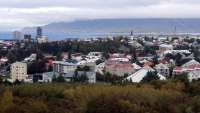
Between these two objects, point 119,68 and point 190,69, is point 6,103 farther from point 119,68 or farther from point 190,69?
point 190,69

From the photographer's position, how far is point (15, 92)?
9.72 m

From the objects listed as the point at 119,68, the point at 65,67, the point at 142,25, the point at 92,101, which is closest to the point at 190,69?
the point at 119,68

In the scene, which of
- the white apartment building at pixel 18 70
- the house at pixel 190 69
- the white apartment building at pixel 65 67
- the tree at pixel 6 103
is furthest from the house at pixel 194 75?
the tree at pixel 6 103

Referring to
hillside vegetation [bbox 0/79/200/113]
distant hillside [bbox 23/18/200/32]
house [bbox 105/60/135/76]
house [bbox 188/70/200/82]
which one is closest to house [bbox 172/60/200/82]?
house [bbox 188/70/200/82]

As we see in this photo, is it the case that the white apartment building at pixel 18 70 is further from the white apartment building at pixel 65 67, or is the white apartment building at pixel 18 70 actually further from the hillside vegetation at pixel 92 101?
the hillside vegetation at pixel 92 101

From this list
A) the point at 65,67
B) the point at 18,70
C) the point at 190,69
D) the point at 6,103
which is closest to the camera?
the point at 6,103

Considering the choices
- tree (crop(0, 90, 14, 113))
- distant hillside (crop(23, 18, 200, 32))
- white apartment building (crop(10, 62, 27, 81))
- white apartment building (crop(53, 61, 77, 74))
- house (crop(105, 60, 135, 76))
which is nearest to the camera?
tree (crop(0, 90, 14, 113))

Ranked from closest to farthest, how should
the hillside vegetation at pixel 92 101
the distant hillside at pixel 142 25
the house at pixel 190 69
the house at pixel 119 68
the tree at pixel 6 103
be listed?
the tree at pixel 6 103 → the hillside vegetation at pixel 92 101 → the house at pixel 190 69 → the house at pixel 119 68 → the distant hillside at pixel 142 25

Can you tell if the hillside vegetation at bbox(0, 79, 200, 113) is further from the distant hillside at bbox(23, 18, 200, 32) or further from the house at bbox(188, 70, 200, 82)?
the distant hillside at bbox(23, 18, 200, 32)

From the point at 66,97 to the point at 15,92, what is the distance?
1345mm

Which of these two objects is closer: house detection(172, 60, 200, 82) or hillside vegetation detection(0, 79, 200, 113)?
hillside vegetation detection(0, 79, 200, 113)

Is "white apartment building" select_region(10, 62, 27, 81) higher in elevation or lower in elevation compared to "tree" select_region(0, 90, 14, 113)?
lower

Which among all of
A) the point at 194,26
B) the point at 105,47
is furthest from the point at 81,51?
the point at 194,26

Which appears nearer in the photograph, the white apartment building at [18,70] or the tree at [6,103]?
the tree at [6,103]
